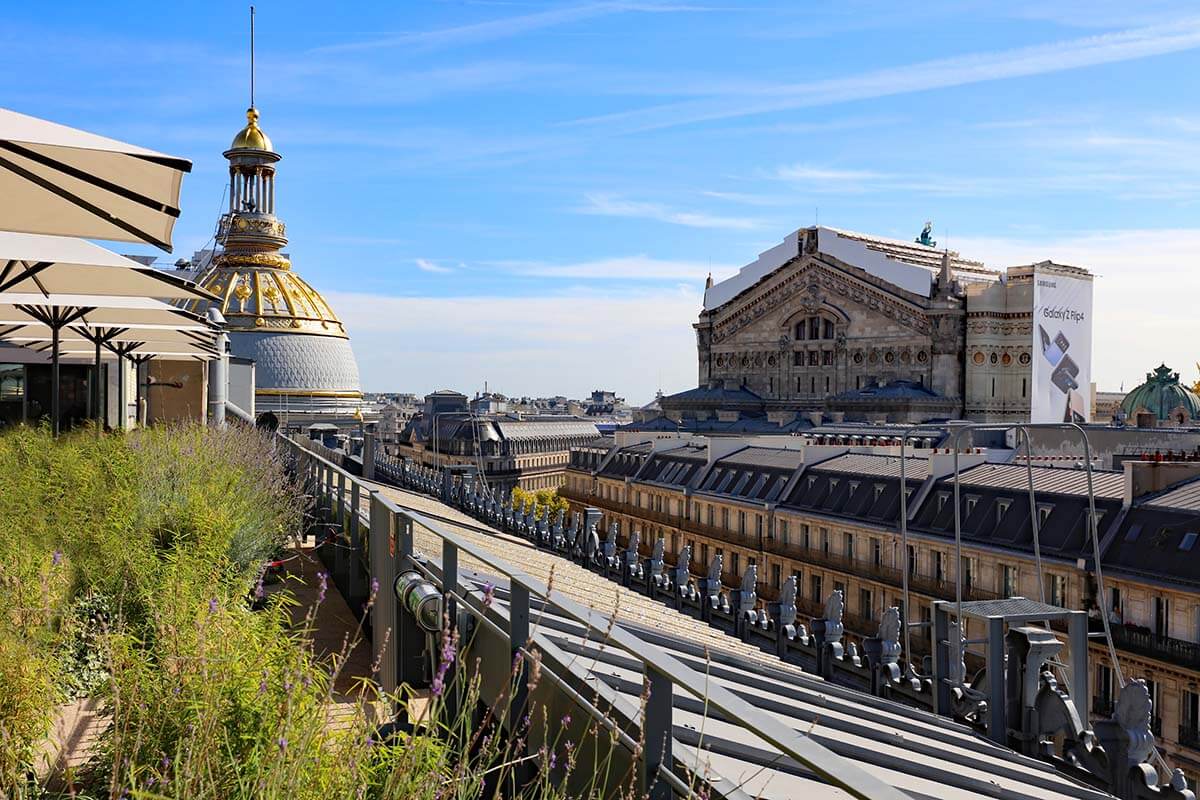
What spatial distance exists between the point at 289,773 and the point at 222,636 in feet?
4.29

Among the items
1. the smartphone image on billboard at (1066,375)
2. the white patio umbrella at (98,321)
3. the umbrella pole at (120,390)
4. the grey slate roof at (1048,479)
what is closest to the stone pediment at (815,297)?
the smartphone image on billboard at (1066,375)

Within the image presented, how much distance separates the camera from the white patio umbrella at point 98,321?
1082 cm

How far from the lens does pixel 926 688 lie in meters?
11.8

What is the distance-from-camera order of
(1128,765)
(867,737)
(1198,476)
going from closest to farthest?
(867,737), (1128,765), (1198,476)

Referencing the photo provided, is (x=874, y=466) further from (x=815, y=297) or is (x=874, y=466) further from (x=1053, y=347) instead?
(x=1053, y=347)

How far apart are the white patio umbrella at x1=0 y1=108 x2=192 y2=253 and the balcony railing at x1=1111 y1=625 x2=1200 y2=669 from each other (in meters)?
22.8

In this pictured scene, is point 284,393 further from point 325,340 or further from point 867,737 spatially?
point 867,737

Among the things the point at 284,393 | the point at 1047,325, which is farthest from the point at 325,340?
the point at 1047,325

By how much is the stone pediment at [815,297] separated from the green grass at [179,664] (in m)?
68.5

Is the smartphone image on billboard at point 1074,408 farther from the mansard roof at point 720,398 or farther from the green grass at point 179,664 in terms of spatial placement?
the green grass at point 179,664

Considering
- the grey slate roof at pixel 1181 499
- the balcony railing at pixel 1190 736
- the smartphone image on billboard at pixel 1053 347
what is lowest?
the balcony railing at pixel 1190 736

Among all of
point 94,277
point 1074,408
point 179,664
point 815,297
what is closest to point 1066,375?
point 1074,408

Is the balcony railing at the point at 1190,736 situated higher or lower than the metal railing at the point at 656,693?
lower

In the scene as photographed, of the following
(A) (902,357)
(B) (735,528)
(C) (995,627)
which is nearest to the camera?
(C) (995,627)
